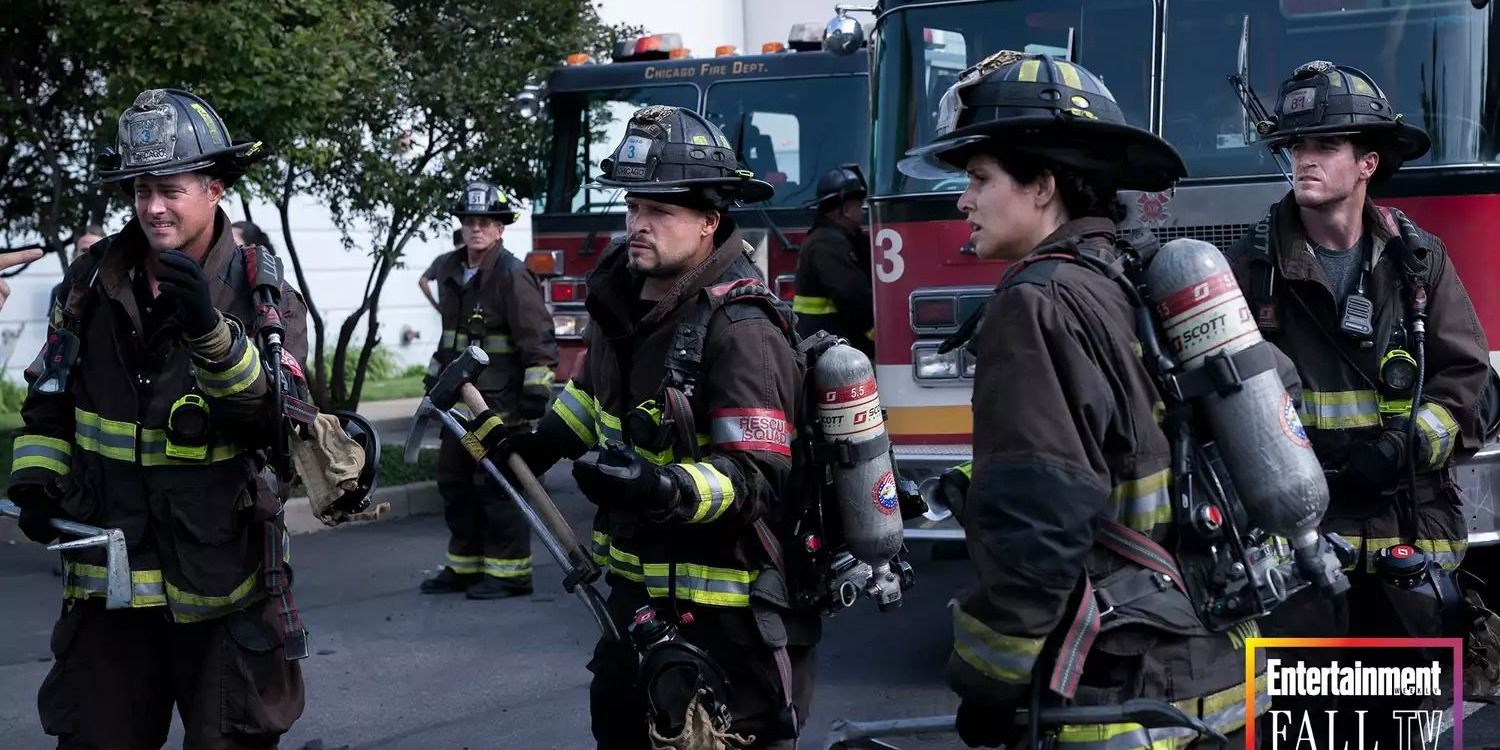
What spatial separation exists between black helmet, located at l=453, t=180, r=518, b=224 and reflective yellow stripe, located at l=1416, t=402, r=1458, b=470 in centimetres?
551

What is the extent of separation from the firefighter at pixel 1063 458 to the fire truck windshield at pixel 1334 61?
3.56 meters

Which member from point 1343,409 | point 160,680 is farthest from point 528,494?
point 1343,409

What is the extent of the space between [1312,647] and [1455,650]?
38.6 inches

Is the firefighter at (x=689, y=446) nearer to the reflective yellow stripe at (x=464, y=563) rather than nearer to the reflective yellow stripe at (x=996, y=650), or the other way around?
the reflective yellow stripe at (x=996, y=650)

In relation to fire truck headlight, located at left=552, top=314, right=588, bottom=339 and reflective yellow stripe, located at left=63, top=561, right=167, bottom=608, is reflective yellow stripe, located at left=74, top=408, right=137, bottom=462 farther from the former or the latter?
fire truck headlight, located at left=552, top=314, right=588, bottom=339

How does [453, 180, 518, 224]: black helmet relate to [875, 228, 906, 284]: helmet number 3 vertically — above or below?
above

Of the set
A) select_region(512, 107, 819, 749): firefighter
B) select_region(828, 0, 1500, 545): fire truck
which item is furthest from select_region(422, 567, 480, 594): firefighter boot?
select_region(512, 107, 819, 749): firefighter

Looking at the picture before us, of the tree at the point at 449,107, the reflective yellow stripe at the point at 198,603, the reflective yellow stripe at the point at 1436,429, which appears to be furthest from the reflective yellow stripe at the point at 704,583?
the tree at the point at 449,107

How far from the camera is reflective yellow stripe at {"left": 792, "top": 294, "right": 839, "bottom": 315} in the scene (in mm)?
8852

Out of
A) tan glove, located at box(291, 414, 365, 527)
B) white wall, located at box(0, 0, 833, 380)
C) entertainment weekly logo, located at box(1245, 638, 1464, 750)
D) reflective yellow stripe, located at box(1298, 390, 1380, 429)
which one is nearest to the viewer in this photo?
entertainment weekly logo, located at box(1245, 638, 1464, 750)

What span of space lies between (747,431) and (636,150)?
2.49ft

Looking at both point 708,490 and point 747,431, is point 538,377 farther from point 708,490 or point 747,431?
point 708,490

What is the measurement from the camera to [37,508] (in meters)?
4.20

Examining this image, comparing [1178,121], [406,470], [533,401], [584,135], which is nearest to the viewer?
[1178,121]
